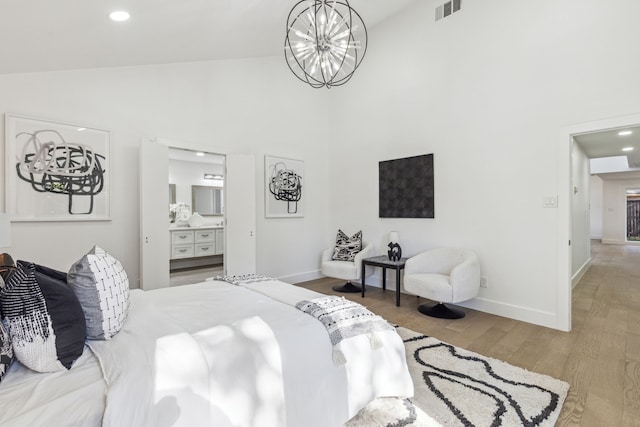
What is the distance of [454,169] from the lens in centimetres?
393

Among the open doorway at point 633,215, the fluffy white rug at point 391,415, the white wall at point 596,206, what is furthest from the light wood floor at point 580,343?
the open doorway at point 633,215

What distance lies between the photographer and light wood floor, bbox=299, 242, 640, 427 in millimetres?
1879

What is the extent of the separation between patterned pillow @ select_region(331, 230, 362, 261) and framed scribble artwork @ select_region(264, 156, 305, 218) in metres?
0.84

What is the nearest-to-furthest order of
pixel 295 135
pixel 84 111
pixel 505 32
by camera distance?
1. pixel 84 111
2. pixel 505 32
3. pixel 295 135

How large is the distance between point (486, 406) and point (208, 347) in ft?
5.49

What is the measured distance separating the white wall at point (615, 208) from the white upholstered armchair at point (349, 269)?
10348 mm

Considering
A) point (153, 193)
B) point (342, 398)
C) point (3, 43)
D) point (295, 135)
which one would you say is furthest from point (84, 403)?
point (295, 135)

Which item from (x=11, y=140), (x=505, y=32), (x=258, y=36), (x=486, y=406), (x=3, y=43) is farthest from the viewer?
(x=258, y=36)

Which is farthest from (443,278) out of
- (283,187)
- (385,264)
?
(283,187)

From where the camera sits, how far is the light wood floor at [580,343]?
6.16ft

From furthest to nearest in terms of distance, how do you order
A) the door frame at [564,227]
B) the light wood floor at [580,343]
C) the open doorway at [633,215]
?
the open doorway at [633,215]
the door frame at [564,227]
the light wood floor at [580,343]

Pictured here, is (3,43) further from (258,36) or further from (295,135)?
(295,135)

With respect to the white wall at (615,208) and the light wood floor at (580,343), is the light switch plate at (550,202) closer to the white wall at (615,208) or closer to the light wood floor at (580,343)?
the light wood floor at (580,343)

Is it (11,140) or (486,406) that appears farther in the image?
(11,140)
